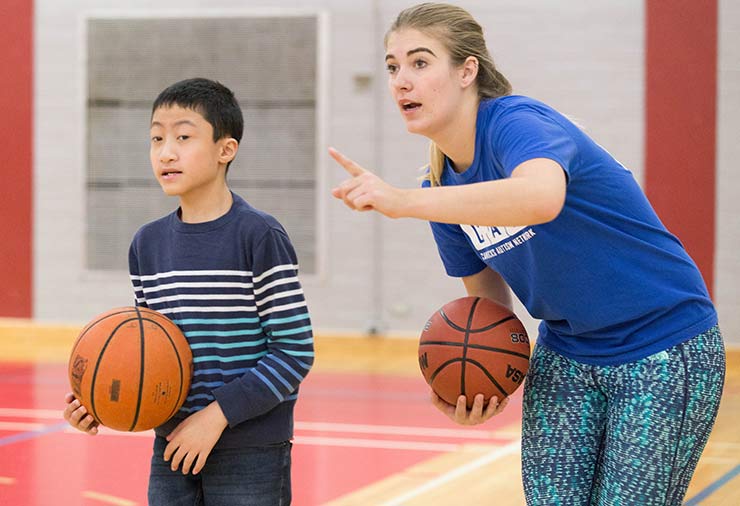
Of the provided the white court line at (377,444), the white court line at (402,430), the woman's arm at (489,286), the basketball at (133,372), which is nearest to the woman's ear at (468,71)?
the woman's arm at (489,286)

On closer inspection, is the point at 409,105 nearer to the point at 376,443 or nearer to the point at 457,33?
the point at 457,33


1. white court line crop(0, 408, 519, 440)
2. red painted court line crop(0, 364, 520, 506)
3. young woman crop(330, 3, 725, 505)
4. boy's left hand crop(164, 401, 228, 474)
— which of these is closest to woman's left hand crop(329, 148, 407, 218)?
young woman crop(330, 3, 725, 505)

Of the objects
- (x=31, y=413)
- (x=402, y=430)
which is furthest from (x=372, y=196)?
(x=31, y=413)

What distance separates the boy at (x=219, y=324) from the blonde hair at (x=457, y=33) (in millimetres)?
561

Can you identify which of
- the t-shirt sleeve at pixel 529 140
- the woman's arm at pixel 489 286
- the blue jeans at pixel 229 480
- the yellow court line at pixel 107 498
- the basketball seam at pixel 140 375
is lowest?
the yellow court line at pixel 107 498

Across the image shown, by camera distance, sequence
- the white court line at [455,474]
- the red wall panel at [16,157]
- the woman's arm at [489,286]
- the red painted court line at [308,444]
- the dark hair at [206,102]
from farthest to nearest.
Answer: the red wall panel at [16,157], the red painted court line at [308,444], the white court line at [455,474], the woman's arm at [489,286], the dark hair at [206,102]

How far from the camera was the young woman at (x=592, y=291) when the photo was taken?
2.15 metres

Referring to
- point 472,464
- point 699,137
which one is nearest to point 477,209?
point 472,464

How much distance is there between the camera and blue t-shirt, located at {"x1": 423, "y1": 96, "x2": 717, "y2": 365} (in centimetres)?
214

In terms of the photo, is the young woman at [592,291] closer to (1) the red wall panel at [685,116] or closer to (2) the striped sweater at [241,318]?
(2) the striped sweater at [241,318]

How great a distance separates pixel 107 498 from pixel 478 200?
118 inches

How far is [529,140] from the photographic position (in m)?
1.90

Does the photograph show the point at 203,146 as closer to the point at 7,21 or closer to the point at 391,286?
the point at 391,286

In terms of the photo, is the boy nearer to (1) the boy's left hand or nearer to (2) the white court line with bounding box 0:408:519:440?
(1) the boy's left hand
